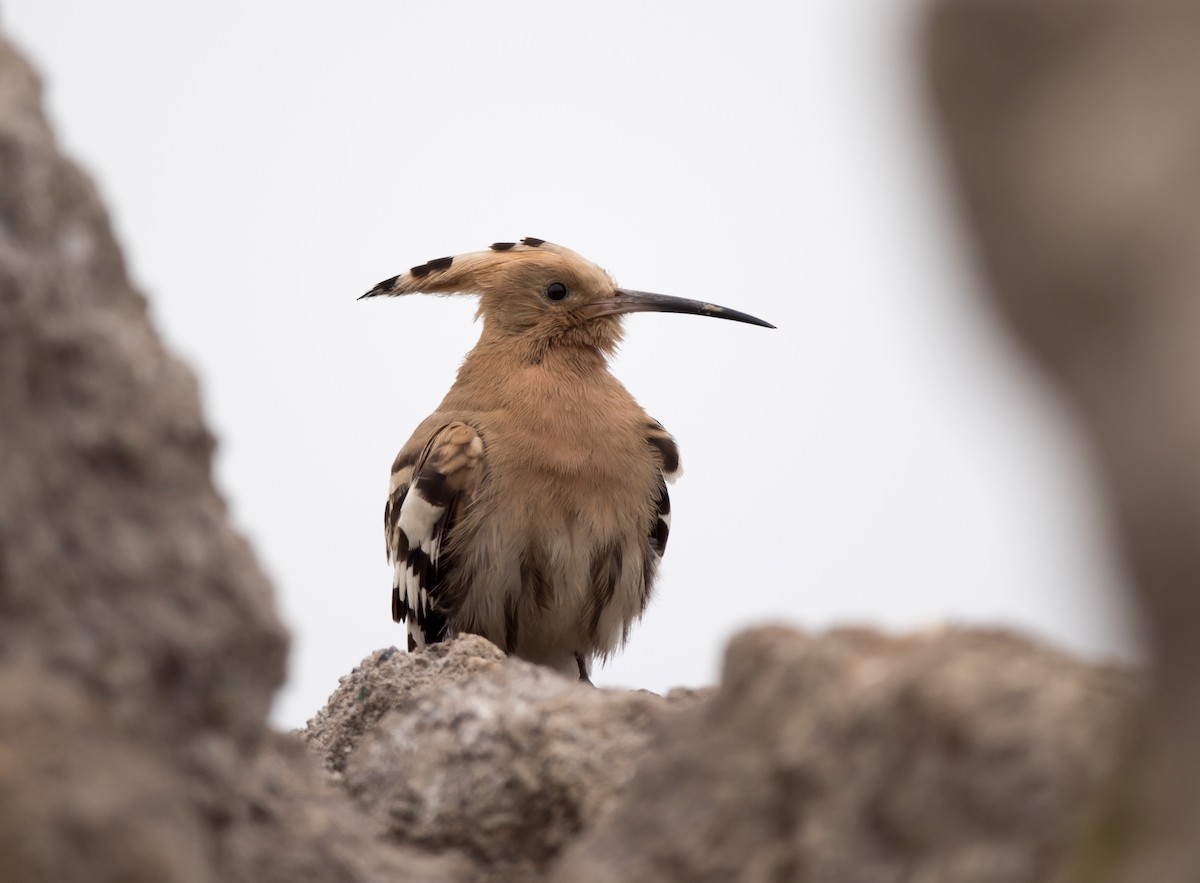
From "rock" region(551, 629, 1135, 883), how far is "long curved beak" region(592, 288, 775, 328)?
301cm

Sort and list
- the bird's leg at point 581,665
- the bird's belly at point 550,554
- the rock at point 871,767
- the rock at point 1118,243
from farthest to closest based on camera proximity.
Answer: the bird's leg at point 581,665 < the bird's belly at point 550,554 < the rock at point 871,767 < the rock at point 1118,243

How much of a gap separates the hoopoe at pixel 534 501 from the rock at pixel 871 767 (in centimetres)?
233

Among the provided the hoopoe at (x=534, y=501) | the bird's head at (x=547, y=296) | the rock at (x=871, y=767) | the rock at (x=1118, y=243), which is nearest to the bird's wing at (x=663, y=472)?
the hoopoe at (x=534, y=501)

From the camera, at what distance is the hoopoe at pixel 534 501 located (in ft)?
14.7

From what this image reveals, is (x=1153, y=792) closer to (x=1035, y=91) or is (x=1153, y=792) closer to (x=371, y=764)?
(x=1035, y=91)

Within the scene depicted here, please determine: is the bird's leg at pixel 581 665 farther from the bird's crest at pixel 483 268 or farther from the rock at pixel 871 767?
the rock at pixel 871 767

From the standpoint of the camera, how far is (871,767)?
175 centimetres

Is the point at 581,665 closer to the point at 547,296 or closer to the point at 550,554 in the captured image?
the point at 550,554

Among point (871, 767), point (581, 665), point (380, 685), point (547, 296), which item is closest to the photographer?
point (871, 767)

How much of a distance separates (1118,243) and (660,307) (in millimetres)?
3856

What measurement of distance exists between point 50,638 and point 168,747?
0.64 feet

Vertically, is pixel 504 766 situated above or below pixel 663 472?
below

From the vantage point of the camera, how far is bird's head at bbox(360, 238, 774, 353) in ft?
16.4

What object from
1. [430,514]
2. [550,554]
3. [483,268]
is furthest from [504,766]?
[483,268]
